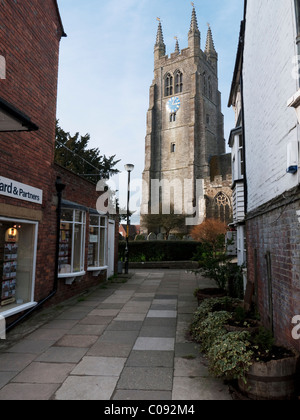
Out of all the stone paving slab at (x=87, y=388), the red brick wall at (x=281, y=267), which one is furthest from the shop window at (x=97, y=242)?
the stone paving slab at (x=87, y=388)

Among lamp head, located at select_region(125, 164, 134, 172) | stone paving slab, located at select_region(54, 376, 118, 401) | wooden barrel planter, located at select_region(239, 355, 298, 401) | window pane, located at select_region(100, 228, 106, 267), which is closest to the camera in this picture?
wooden barrel planter, located at select_region(239, 355, 298, 401)

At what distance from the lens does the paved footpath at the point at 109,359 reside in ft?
11.8

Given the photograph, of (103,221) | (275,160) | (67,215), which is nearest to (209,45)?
(103,221)

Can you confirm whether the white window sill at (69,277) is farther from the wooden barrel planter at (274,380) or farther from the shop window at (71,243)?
the wooden barrel planter at (274,380)

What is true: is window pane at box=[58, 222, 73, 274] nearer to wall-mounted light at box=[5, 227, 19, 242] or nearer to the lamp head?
wall-mounted light at box=[5, 227, 19, 242]

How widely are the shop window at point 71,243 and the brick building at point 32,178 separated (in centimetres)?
3

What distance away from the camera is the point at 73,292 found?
380 inches

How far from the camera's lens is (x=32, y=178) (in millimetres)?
7074

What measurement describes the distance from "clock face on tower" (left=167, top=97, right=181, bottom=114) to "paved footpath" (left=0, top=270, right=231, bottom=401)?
162 ft

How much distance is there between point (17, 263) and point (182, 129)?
48.1 m

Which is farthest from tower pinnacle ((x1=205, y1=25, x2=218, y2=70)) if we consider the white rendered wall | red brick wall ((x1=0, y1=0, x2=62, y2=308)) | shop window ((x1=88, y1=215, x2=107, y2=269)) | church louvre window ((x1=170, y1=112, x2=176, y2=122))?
the white rendered wall

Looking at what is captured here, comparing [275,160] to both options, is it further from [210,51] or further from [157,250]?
[210,51]

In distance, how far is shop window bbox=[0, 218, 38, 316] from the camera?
6.49 meters
